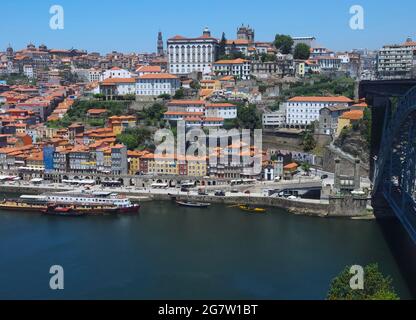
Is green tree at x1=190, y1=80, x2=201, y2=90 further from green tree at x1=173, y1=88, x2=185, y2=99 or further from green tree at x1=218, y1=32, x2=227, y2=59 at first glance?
green tree at x1=218, y1=32, x2=227, y2=59

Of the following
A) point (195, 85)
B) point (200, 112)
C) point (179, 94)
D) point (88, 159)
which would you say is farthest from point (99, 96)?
point (88, 159)

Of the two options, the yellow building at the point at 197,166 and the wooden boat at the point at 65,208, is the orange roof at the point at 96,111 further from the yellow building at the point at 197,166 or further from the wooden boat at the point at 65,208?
the wooden boat at the point at 65,208

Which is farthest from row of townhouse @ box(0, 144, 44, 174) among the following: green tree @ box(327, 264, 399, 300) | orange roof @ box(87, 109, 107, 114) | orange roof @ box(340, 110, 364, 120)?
green tree @ box(327, 264, 399, 300)

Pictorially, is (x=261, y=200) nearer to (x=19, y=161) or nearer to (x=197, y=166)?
(x=197, y=166)

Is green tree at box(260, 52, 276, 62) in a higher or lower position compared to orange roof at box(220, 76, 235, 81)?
higher

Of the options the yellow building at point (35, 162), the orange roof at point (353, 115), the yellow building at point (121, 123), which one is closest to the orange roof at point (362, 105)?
the orange roof at point (353, 115)
